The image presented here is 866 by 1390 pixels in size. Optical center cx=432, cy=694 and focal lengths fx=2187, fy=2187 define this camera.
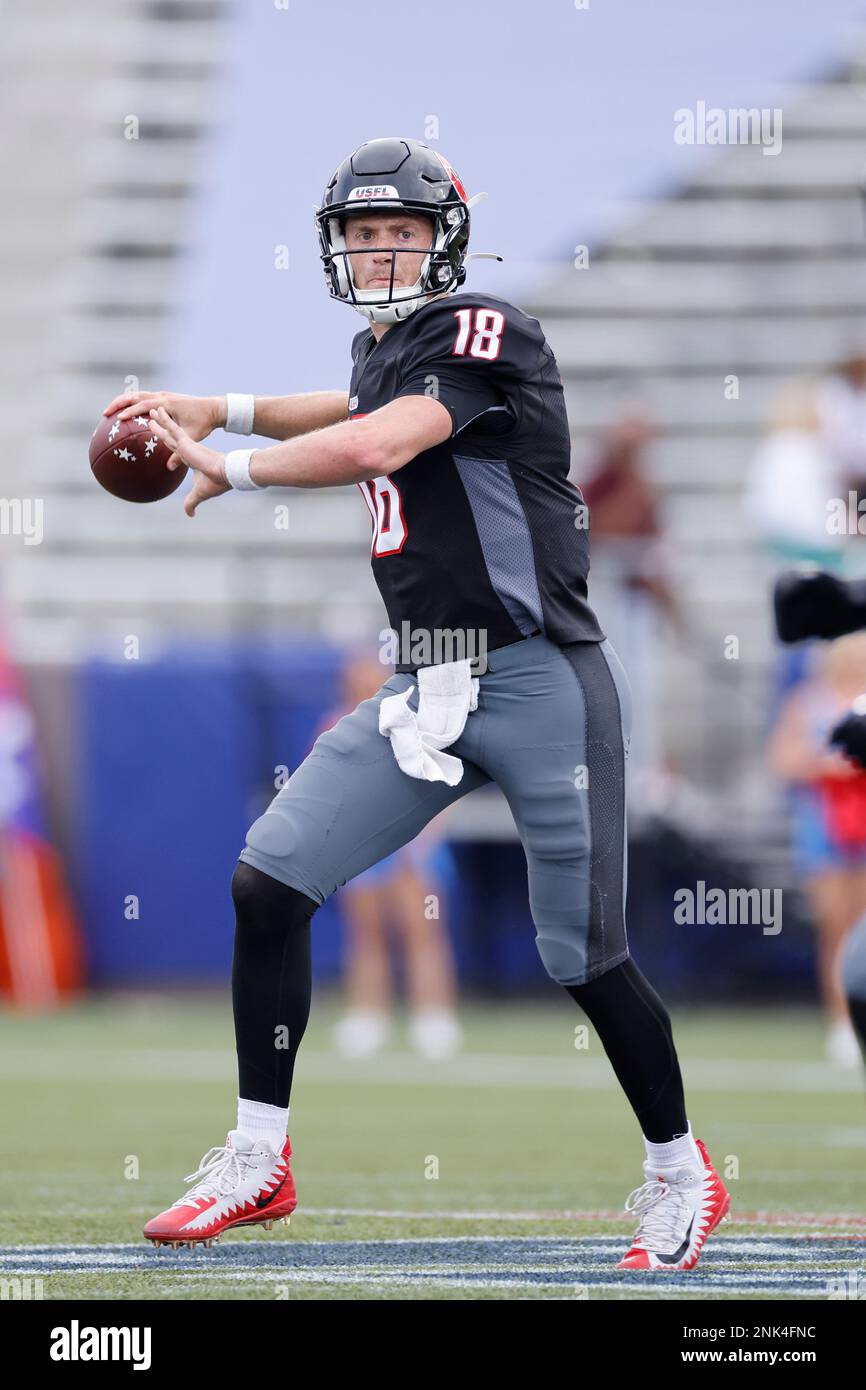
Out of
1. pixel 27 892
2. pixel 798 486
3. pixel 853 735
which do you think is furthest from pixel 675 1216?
pixel 27 892

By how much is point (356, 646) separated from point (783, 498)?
227 centimetres

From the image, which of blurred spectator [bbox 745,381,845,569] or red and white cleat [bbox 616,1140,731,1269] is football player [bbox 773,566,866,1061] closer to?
red and white cleat [bbox 616,1140,731,1269]

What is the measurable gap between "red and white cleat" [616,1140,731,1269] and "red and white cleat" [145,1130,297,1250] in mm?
647

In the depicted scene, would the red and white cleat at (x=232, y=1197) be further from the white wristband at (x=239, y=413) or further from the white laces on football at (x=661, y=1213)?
the white wristband at (x=239, y=413)

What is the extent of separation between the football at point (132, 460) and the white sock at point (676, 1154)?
1.58m

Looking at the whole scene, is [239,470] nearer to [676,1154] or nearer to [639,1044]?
[639,1044]

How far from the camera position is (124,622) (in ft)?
45.2

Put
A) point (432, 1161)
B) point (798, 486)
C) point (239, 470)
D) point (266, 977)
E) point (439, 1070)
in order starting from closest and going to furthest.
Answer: point (239, 470) < point (266, 977) < point (432, 1161) < point (439, 1070) < point (798, 486)

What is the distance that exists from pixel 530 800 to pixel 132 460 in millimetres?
1041

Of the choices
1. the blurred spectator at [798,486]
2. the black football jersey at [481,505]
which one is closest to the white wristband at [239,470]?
the black football jersey at [481,505]

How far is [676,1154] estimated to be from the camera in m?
4.07

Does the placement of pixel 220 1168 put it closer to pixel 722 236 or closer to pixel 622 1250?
pixel 622 1250

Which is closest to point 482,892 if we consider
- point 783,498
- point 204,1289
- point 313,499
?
point 783,498

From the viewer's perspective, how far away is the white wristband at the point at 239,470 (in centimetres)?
391
